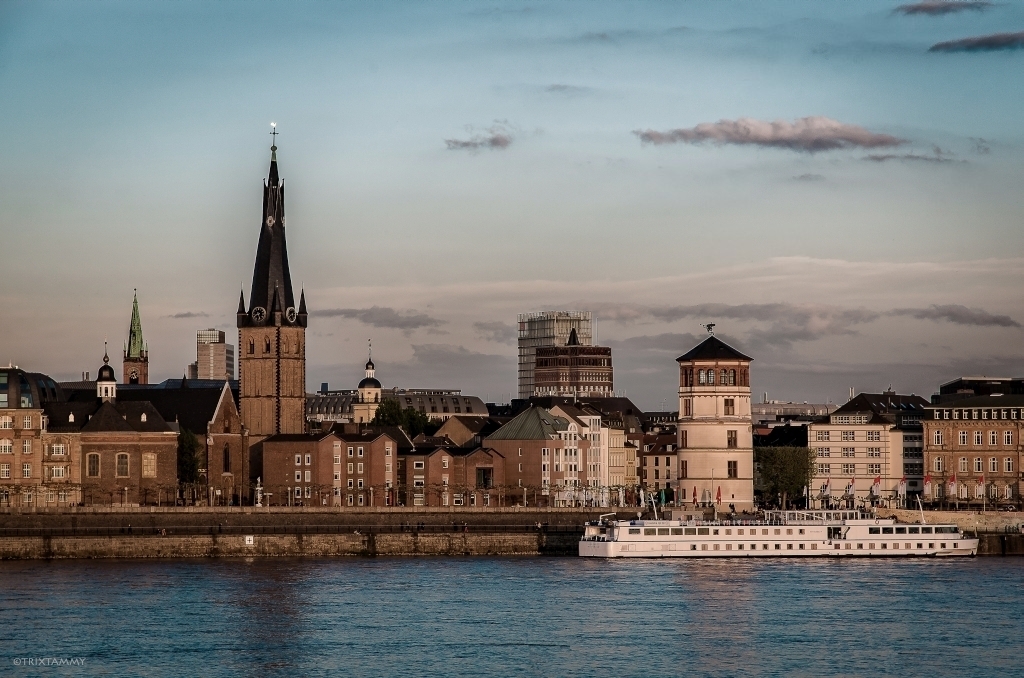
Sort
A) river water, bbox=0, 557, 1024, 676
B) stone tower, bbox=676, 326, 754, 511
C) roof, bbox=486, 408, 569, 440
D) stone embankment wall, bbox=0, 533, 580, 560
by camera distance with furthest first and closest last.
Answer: roof, bbox=486, 408, 569, 440 → stone tower, bbox=676, 326, 754, 511 → stone embankment wall, bbox=0, 533, 580, 560 → river water, bbox=0, 557, 1024, 676

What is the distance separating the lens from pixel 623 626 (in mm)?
87875

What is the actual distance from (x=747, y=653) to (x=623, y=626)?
8.77m

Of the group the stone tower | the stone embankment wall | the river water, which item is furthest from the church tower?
the river water

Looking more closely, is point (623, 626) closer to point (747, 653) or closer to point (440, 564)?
point (747, 653)

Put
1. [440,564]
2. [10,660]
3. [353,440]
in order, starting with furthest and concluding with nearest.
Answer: [353,440]
[440,564]
[10,660]

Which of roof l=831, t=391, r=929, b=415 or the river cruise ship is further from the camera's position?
roof l=831, t=391, r=929, b=415

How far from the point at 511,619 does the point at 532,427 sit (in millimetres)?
82106

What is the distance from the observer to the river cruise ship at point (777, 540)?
411 feet

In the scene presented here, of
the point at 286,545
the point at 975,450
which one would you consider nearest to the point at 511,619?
the point at 286,545

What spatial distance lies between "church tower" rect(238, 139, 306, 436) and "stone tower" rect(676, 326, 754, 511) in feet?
133

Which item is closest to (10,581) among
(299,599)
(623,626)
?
(299,599)

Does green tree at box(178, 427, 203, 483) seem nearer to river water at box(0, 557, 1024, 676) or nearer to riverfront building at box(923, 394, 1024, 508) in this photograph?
river water at box(0, 557, 1024, 676)

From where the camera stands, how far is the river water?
77500mm

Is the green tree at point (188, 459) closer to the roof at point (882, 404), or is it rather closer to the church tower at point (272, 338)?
the church tower at point (272, 338)
